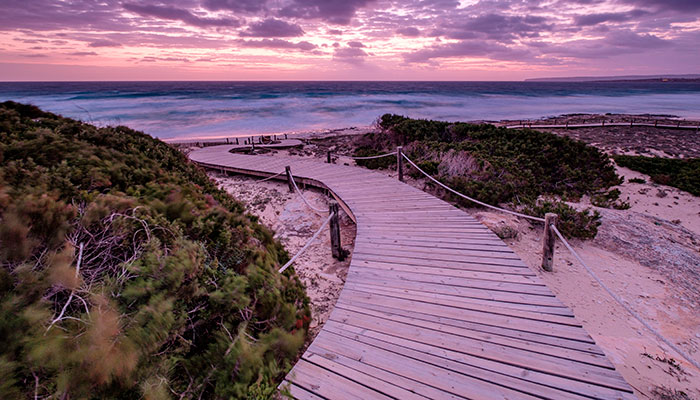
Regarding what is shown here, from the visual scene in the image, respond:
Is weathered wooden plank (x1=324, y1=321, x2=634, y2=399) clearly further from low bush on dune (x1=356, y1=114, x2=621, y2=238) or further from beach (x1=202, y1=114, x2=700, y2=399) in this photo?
low bush on dune (x1=356, y1=114, x2=621, y2=238)

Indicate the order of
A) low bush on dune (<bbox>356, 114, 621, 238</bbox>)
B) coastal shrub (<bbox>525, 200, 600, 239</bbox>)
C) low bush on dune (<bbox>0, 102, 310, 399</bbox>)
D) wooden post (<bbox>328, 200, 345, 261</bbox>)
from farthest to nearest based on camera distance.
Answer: low bush on dune (<bbox>356, 114, 621, 238</bbox>) < coastal shrub (<bbox>525, 200, 600, 239</bbox>) < wooden post (<bbox>328, 200, 345, 261</bbox>) < low bush on dune (<bbox>0, 102, 310, 399</bbox>)

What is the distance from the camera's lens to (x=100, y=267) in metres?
2.12

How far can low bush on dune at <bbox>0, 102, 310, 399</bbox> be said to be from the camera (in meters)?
1.63

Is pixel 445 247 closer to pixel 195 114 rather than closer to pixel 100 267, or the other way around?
pixel 100 267

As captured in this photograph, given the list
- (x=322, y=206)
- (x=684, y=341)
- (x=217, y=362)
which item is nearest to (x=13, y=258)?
(x=217, y=362)

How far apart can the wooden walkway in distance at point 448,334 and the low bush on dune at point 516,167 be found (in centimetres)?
277

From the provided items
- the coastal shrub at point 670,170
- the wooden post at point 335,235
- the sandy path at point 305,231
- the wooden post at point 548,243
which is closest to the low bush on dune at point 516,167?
the wooden post at point 548,243

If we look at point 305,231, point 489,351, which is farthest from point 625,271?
point 305,231

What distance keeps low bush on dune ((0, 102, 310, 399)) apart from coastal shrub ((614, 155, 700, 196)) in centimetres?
1371

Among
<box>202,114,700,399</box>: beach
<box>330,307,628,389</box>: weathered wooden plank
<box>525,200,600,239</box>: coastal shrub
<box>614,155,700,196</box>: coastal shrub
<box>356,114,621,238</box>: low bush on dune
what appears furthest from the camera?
<box>614,155,700,196</box>: coastal shrub

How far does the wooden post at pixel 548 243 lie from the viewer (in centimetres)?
473

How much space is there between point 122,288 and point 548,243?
18.0 feet

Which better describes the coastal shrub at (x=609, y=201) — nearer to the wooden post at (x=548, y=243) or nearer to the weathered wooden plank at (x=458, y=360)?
the wooden post at (x=548, y=243)


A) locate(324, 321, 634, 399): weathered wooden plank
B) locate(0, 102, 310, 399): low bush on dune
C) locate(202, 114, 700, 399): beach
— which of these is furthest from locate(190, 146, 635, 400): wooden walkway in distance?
locate(202, 114, 700, 399): beach
